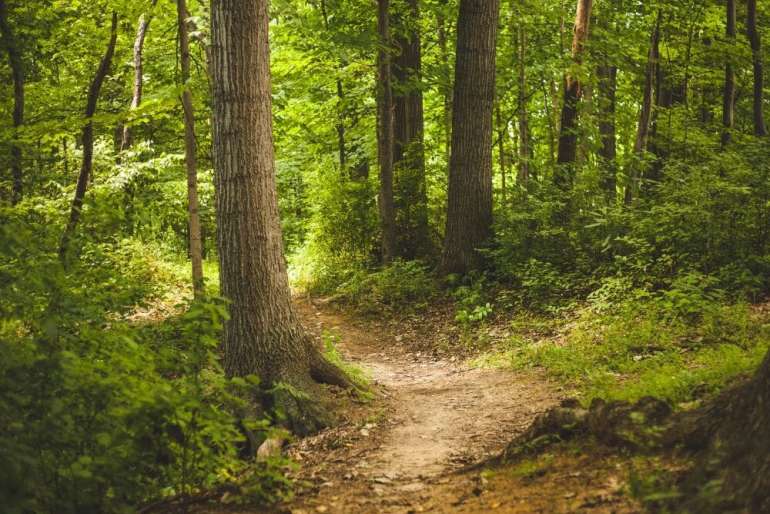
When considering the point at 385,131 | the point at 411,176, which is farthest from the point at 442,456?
the point at 411,176

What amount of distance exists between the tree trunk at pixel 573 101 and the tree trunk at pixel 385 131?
11.6ft

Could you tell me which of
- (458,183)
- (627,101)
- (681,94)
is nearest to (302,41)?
(458,183)

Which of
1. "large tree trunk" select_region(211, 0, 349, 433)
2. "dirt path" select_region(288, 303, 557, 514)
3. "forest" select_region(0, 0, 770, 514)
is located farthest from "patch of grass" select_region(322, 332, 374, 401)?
"large tree trunk" select_region(211, 0, 349, 433)

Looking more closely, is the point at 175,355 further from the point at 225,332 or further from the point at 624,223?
the point at 624,223

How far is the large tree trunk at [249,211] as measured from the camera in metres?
6.11

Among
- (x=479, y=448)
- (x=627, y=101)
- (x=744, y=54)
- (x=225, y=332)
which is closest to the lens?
(x=479, y=448)

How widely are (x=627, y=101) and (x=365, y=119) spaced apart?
33.9 ft

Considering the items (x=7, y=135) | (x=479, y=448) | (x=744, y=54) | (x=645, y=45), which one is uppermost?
(x=645, y=45)

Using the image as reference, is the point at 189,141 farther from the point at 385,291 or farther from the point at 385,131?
the point at 385,291

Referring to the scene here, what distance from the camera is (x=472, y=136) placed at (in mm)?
11492

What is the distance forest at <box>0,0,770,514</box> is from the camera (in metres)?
3.79

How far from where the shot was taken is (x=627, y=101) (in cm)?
2228

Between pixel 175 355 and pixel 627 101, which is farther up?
pixel 627 101

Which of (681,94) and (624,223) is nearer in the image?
(624,223)
